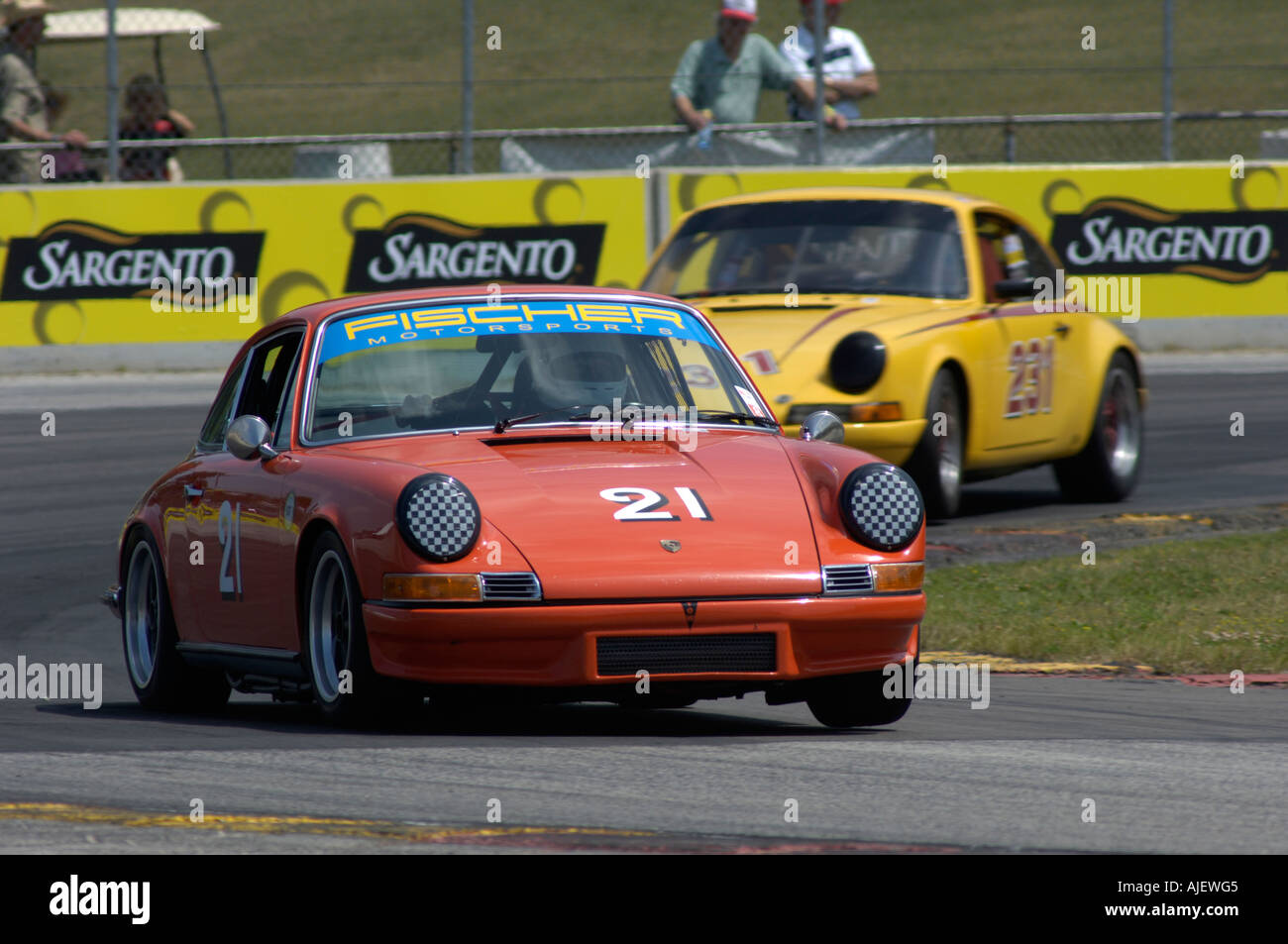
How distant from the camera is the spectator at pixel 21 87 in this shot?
62.5ft

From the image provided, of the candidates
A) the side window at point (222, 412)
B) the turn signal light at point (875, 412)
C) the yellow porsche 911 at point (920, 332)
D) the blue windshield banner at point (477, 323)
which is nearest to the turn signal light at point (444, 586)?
the blue windshield banner at point (477, 323)

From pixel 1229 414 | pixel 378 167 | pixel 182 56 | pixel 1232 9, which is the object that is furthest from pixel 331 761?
pixel 1232 9

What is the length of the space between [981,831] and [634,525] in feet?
5.56

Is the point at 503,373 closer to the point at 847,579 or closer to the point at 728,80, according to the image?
the point at 847,579

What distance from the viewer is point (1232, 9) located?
3609cm

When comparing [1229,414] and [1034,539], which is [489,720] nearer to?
[1034,539]

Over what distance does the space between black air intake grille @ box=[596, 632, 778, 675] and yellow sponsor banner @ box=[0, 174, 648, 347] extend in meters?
13.0

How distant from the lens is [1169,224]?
66.2 ft

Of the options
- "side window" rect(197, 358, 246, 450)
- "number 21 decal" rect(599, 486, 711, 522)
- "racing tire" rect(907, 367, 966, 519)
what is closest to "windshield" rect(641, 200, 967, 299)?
"racing tire" rect(907, 367, 966, 519)

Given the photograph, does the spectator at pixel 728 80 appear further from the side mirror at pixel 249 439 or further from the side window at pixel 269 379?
the side mirror at pixel 249 439

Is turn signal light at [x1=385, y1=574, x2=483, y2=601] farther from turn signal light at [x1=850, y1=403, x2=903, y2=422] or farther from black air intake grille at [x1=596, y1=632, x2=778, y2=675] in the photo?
turn signal light at [x1=850, y1=403, x2=903, y2=422]

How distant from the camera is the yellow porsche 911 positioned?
11.1 m

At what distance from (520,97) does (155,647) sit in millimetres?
14896

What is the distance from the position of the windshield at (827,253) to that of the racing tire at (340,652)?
570cm
